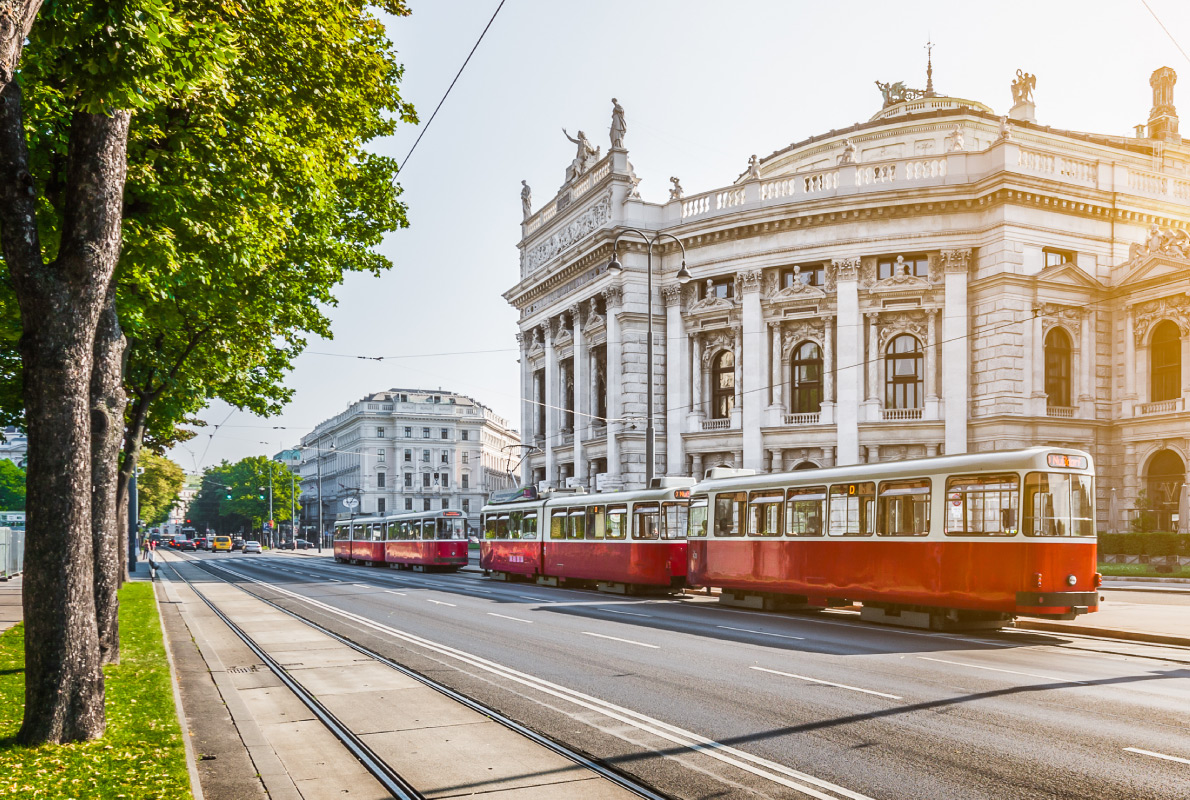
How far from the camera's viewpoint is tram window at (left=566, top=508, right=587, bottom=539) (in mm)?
31906

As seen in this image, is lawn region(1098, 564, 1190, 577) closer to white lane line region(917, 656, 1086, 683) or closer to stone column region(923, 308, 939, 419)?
stone column region(923, 308, 939, 419)

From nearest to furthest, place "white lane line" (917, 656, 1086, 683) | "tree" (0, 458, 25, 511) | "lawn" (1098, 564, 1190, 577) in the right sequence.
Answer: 1. "white lane line" (917, 656, 1086, 683)
2. "lawn" (1098, 564, 1190, 577)
3. "tree" (0, 458, 25, 511)

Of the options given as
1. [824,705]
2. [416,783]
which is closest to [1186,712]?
[824,705]

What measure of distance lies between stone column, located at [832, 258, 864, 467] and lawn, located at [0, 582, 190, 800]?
36.2 metres

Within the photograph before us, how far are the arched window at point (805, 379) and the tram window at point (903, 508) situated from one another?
27.8m

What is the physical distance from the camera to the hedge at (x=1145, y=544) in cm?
3444

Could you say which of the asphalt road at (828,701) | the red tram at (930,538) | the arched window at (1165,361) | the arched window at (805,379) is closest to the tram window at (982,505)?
the red tram at (930,538)

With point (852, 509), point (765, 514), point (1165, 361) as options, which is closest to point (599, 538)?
point (765, 514)

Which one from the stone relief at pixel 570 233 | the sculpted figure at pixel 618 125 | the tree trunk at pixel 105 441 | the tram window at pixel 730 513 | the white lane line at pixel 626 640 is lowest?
the white lane line at pixel 626 640

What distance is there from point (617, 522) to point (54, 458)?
22.3 meters

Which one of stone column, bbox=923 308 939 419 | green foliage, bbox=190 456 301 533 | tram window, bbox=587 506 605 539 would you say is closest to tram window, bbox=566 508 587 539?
tram window, bbox=587 506 605 539

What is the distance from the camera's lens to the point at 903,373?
45312mm

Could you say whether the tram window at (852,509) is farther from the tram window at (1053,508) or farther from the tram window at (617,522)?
the tram window at (617,522)

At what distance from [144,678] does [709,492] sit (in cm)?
1585
